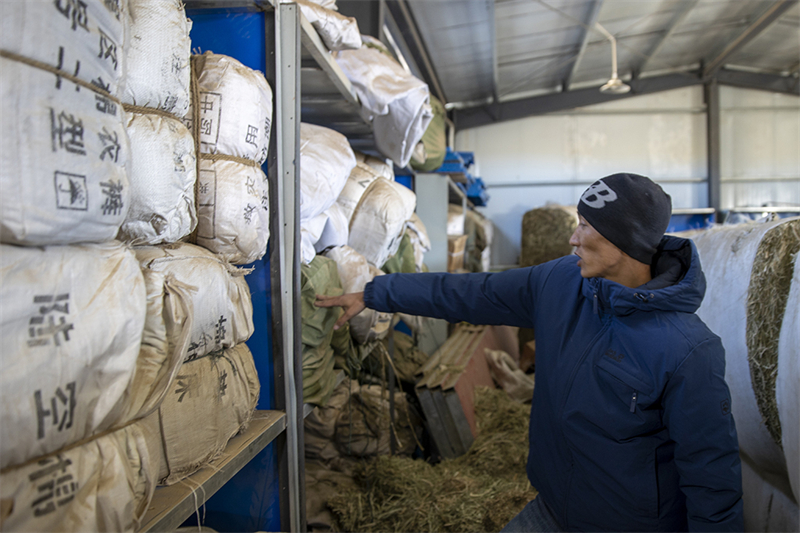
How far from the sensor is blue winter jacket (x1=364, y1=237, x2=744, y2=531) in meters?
1.32

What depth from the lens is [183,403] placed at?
104cm

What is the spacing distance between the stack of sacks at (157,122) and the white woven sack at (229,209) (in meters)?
0.13

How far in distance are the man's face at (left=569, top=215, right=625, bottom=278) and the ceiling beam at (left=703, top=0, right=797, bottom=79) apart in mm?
8947

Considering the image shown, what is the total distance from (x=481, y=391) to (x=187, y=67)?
9.85 ft

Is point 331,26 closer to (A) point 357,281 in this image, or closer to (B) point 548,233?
(A) point 357,281

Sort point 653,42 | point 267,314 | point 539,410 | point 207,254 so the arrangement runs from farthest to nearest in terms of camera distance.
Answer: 1. point 653,42
2. point 539,410
3. point 267,314
4. point 207,254

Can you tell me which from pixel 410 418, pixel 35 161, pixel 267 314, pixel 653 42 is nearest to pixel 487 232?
pixel 653 42

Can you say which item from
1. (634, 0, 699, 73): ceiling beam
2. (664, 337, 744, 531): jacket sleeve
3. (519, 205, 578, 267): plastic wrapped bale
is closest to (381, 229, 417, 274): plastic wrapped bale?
(664, 337, 744, 531): jacket sleeve

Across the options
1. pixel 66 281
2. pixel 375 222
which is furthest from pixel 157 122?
pixel 375 222

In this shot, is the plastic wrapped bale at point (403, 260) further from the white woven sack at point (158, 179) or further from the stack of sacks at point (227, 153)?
the white woven sack at point (158, 179)

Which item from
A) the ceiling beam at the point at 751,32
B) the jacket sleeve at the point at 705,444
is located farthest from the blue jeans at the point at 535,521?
the ceiling beam at the point at 751,32

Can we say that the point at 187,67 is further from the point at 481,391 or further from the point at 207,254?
the point at 481,391

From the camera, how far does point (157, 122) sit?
3.35ft

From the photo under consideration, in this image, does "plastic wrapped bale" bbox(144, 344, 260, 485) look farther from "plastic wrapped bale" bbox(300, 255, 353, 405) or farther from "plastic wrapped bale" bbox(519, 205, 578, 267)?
"plastic wrapped bale" bbox(519, 205, 578, 267)
